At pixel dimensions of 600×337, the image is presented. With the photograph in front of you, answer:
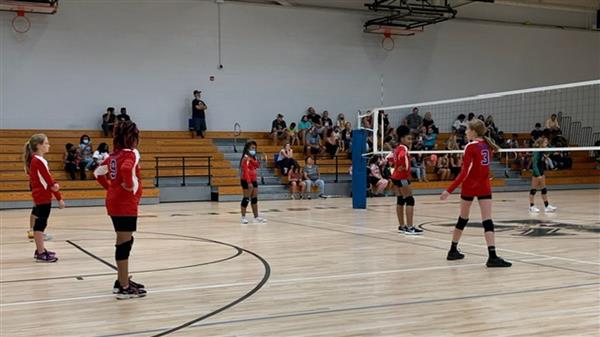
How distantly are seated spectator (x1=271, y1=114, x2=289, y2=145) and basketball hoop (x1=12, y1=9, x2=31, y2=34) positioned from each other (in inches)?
336

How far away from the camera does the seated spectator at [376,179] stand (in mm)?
21062

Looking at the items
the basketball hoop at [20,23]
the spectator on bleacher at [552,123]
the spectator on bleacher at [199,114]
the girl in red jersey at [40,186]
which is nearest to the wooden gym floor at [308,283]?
the girl in red jersey at [40,186]

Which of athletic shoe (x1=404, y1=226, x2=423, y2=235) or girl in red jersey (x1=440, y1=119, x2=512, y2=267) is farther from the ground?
girl in red jersey (x1=440, y1=119, x2=512, y2=267)

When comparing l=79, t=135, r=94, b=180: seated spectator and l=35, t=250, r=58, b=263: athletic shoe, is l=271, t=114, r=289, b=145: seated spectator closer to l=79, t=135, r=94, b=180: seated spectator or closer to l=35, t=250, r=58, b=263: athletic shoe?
l=79, t=135, r=94, b=180: seated spectator

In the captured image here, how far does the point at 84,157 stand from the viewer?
19422 mm

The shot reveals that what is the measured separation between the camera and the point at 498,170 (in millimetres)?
25547

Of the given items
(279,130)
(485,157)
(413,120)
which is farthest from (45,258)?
(413,120)

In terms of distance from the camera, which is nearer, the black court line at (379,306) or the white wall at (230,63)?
the black court line at (379,306)

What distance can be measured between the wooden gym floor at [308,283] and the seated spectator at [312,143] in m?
10.4

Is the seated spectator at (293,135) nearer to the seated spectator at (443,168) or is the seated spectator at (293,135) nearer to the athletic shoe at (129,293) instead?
the seated spectator at (443,168)

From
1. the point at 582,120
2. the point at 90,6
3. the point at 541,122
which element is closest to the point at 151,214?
Result: the point at 90,6

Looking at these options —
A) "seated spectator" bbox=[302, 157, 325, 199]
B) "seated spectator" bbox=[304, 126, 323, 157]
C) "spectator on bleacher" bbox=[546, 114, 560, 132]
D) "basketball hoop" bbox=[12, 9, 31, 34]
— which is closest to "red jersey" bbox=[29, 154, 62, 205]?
"seated spectator" bbox=[302, 157, 325, 199]

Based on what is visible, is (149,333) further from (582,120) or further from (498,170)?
(582,120)

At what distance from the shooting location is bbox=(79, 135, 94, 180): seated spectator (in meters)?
19.3
